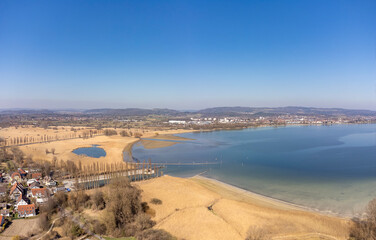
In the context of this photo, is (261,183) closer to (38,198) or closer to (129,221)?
(129,221)

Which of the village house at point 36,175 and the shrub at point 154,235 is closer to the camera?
the shrub at point 154,235

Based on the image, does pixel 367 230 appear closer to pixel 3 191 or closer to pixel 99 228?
pixel 99 228

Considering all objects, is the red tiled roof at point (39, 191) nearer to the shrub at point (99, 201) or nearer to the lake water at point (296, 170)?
the shrub at point (99, 201)

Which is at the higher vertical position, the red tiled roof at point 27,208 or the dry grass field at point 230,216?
the red tiled roof at point 27,208

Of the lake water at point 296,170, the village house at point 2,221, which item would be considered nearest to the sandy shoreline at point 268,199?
the lake water at point 296,170

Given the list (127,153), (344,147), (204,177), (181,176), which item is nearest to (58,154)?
(127,153)

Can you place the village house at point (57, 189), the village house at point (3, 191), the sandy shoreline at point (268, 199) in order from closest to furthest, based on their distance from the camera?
the sandy shoreline at point (268, 199) → the village house at point (3, 191) → the village house at point (57, 189)

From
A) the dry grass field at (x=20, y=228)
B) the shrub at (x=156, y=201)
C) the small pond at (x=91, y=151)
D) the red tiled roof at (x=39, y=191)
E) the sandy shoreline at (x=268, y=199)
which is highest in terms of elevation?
the red tiled roof at (x=39, y=191)

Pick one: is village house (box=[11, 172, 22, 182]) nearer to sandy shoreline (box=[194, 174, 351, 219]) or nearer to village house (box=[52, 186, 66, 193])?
village house (box=[52, 186, 66, 193])
